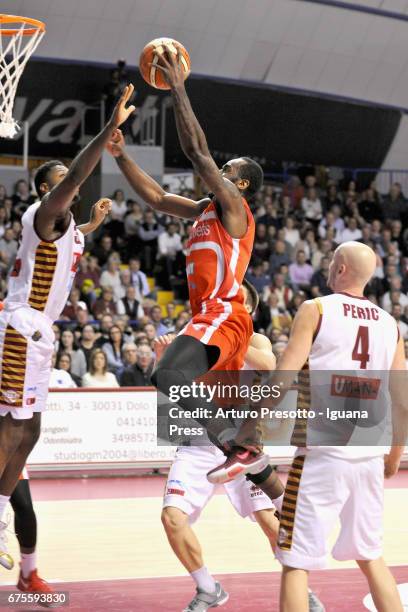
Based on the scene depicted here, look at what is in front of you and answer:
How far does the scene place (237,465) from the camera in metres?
5.63

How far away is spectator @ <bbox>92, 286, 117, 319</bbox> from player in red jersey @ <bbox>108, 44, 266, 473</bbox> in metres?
9.26

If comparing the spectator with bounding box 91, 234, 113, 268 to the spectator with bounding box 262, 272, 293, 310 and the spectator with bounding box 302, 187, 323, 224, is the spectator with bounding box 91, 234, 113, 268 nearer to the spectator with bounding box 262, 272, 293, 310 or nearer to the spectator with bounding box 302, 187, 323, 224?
the spectator with bounding box 262, 272, 293, 310

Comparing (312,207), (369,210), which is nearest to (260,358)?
(312,207)

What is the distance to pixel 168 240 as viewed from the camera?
60.9ft

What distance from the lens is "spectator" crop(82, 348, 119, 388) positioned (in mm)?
12596

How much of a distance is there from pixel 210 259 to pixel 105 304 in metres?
9.85

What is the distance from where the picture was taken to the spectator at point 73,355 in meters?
13.3

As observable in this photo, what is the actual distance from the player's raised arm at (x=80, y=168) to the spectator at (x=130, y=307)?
33.7 feet

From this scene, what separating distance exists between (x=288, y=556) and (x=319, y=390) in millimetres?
853

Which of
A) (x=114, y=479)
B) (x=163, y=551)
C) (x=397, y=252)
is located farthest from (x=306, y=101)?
(x=163, y=551)

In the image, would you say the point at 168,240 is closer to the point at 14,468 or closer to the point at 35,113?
the point at 35,113

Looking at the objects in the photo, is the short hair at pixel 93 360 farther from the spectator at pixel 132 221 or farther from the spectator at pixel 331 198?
the spectator at pixel 331 198

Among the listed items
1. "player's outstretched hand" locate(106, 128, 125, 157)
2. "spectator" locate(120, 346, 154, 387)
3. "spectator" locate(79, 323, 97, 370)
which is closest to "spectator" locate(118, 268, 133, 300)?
"spectator" locate(79, 323, 97, 370)

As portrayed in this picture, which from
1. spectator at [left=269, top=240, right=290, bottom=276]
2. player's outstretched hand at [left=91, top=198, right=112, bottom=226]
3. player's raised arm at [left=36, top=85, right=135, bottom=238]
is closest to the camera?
player's raised arm at [left=36, top=85, right=135, bottom=238]
